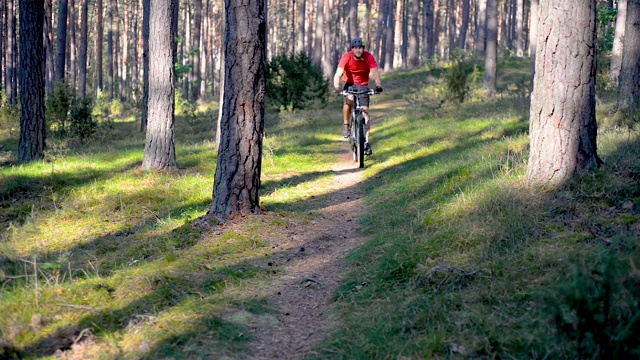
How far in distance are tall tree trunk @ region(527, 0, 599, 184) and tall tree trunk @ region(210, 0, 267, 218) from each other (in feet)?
10.9

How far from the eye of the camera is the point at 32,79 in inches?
479

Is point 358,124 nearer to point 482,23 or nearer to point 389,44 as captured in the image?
point 482,23

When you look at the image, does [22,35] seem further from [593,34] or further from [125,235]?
[593,34]

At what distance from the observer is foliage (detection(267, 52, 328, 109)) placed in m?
21.8

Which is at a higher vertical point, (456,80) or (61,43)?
(61,43)

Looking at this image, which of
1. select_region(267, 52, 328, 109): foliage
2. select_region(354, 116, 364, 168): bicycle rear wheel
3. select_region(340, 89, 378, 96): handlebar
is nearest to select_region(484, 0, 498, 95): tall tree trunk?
select_region(267, 52, 328, 109): foliage

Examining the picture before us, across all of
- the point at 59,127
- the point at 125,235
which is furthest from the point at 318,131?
the point at 125,235

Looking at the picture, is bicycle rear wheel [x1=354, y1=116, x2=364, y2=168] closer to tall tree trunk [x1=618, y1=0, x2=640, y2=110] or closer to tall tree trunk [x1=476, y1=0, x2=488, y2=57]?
tall tree trunk [x1=618, y1=0, x2=640, y2=110]

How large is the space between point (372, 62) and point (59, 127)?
35.7ft

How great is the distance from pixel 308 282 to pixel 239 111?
2.59m

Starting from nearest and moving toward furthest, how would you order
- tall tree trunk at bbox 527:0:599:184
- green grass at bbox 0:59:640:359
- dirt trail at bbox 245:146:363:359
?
green grass at bbox 0:59:640:359, dirt trail at bbox 245:146:363:359, tall tree trunk at bbox 527:0:599:184

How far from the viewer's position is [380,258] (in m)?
5.87

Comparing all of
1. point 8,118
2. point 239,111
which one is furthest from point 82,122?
point 239,111

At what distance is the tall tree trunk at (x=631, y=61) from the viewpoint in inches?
457
